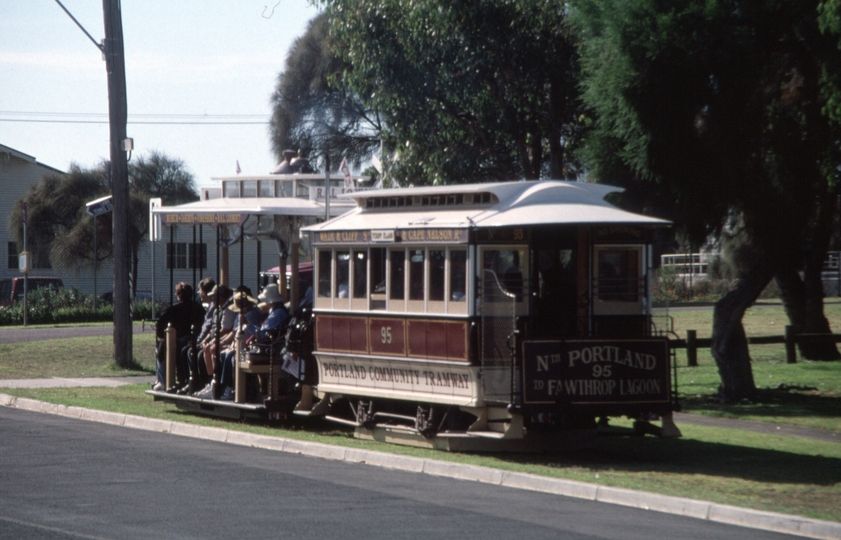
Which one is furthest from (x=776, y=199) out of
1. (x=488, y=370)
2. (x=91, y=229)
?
(x=91, y=229)

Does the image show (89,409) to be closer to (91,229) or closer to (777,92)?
(777,92)

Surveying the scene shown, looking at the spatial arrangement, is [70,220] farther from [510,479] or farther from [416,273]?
[510,479]

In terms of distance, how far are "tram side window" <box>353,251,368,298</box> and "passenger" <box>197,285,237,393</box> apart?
8.81 feet

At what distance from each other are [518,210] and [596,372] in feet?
6.32

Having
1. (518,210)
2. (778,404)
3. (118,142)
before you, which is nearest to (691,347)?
(778,404)

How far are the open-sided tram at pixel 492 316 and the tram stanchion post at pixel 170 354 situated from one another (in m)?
3.49

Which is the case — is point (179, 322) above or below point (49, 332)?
above

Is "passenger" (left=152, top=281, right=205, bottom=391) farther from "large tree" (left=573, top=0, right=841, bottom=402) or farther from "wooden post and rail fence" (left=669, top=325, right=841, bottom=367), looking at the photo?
"wooden post and rail fence" (left=669, top=325, right=841, bottom=367)

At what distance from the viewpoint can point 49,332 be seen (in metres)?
32.0

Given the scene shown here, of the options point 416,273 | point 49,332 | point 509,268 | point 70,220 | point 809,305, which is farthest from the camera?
point 70,220

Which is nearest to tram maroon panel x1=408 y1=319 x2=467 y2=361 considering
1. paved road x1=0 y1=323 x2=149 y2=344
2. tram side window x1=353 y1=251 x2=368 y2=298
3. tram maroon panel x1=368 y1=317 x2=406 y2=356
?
tram maroon panel x1=368 y1=317 x2=406 y2=356

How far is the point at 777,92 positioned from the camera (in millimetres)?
17000

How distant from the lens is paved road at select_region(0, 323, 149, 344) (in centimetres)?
2969

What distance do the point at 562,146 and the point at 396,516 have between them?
1577 cm
